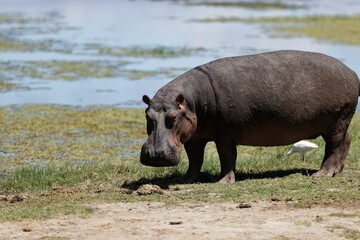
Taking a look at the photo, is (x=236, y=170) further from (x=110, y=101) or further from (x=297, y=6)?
(x=297, y=6)

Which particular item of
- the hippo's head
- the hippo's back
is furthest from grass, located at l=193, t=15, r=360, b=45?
the hippo's head

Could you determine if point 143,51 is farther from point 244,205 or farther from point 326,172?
point 244,205

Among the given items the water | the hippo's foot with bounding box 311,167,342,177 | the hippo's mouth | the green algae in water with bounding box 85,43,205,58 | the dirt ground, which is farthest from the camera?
the green algae in water with bounding box 85,43,205,58

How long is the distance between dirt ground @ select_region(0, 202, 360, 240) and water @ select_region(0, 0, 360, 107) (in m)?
8.75

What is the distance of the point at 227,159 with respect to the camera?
9.75 meters

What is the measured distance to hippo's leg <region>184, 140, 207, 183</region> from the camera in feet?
32.6

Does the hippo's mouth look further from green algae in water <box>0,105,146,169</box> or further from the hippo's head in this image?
green algae in water <box>0,105,146,169</box>

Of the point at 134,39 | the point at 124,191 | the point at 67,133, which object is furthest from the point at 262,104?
the point at 134,39

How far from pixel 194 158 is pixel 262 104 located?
0.99 metres

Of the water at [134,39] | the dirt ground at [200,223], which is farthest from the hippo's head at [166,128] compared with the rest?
the water at [134,39]

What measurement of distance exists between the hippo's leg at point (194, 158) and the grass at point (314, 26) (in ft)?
59.3

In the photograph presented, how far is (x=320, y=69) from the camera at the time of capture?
9945 millimetres

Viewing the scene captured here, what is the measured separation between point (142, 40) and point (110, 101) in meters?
12.4

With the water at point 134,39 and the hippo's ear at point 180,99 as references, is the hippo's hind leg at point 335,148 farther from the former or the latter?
the water at point 134,39
